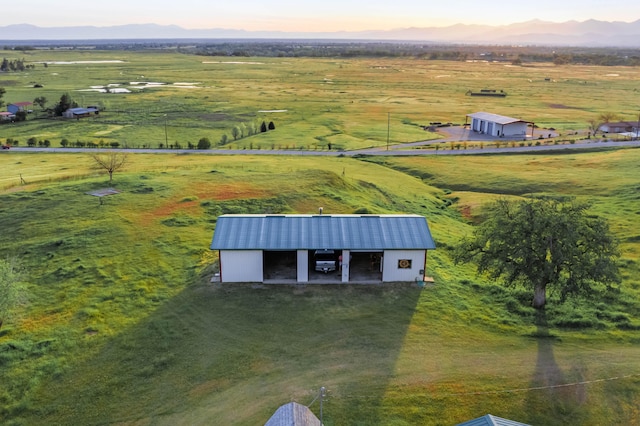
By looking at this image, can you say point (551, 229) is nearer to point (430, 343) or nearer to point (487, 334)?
point (487, 334)

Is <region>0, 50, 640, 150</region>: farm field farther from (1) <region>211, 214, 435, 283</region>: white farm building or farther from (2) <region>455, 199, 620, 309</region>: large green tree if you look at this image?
(2) <region>455, 199, 620, 309</region>: large green tree

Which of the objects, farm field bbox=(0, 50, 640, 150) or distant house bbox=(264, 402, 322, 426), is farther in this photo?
farm field bbox=(0, 50, 640, 150)

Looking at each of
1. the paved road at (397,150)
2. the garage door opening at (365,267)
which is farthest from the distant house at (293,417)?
the paved road at (397,150)

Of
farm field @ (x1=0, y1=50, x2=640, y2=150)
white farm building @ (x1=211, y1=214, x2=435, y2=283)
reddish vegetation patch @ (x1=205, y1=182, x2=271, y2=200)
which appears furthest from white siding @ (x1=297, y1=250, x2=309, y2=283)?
farm field @ (x1=0, y1=50, x2=640, y2=150)

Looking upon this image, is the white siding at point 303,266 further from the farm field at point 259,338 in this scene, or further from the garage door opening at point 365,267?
the garage door opening at point 365,267

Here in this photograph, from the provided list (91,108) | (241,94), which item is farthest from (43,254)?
(241,94)

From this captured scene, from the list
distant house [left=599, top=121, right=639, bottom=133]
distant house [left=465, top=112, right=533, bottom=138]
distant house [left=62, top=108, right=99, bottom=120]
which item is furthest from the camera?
distant house [left=62, top=108, right=99, bottom=120]
